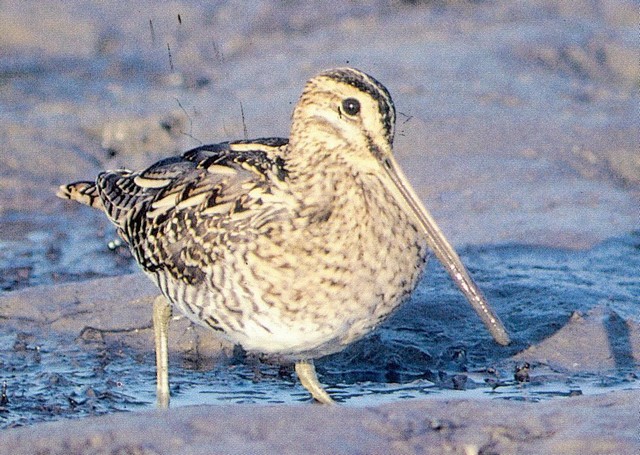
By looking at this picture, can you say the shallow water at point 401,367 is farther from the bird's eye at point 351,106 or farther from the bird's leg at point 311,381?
the bird's eye at point 351,106

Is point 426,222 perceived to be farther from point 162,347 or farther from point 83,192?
point 83,192

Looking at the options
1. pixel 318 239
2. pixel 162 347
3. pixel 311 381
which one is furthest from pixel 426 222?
pixel 162 347

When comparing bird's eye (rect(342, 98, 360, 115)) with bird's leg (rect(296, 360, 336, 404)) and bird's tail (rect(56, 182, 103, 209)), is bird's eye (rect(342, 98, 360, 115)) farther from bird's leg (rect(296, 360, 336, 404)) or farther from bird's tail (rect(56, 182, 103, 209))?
bird's tail (rect(56, 182, 103, 209))

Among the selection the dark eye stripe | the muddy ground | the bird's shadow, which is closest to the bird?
the dark eye stripe

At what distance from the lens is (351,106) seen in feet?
16.0

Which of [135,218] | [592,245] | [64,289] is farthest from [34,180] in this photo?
[592,245]

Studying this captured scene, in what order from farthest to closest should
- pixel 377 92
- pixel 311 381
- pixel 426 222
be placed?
pixel 311 381, pixel 426 222, pixel 377 92

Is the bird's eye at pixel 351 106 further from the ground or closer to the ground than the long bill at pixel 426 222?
further from the ground

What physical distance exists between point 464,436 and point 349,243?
1111mm

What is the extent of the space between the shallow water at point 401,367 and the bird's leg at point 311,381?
17cm

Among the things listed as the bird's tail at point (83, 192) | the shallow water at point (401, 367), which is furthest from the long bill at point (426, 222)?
the bird's tail at point (83, 192)

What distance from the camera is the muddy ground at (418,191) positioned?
4270 millimetres

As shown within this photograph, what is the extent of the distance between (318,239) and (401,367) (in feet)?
3.71

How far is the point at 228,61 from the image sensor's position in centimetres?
1098
